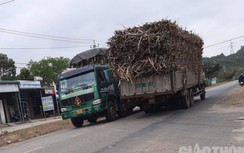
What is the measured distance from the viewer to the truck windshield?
590 inches

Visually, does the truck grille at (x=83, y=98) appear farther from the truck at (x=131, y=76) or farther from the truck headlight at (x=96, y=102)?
the truck headlight at (x=96, y=102)

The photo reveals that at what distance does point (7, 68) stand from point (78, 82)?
50.8 meters

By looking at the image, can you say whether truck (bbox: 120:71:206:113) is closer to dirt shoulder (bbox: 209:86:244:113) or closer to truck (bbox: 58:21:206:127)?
truck (bbox: 58:21:206:127)

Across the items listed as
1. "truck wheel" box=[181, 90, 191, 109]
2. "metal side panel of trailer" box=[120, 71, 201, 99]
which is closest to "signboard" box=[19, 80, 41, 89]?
"metal side panel of trailer" box=[120, 71, 201, 99]

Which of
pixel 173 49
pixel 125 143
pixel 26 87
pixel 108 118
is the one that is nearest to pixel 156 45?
pixel 173 49

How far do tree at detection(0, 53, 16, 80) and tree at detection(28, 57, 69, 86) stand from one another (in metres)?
3.27

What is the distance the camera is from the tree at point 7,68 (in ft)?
202

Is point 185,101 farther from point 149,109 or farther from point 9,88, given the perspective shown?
point 9,88

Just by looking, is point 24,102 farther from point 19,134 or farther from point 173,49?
point 173,49

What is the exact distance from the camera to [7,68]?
62.3m

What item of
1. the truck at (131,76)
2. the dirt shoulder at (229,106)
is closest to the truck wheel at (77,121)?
the truck at (131,76)

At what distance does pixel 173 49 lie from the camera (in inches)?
567

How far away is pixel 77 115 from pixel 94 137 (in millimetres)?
4367

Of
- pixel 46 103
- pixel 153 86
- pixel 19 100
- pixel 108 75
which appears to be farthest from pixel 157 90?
pixel 19 100
